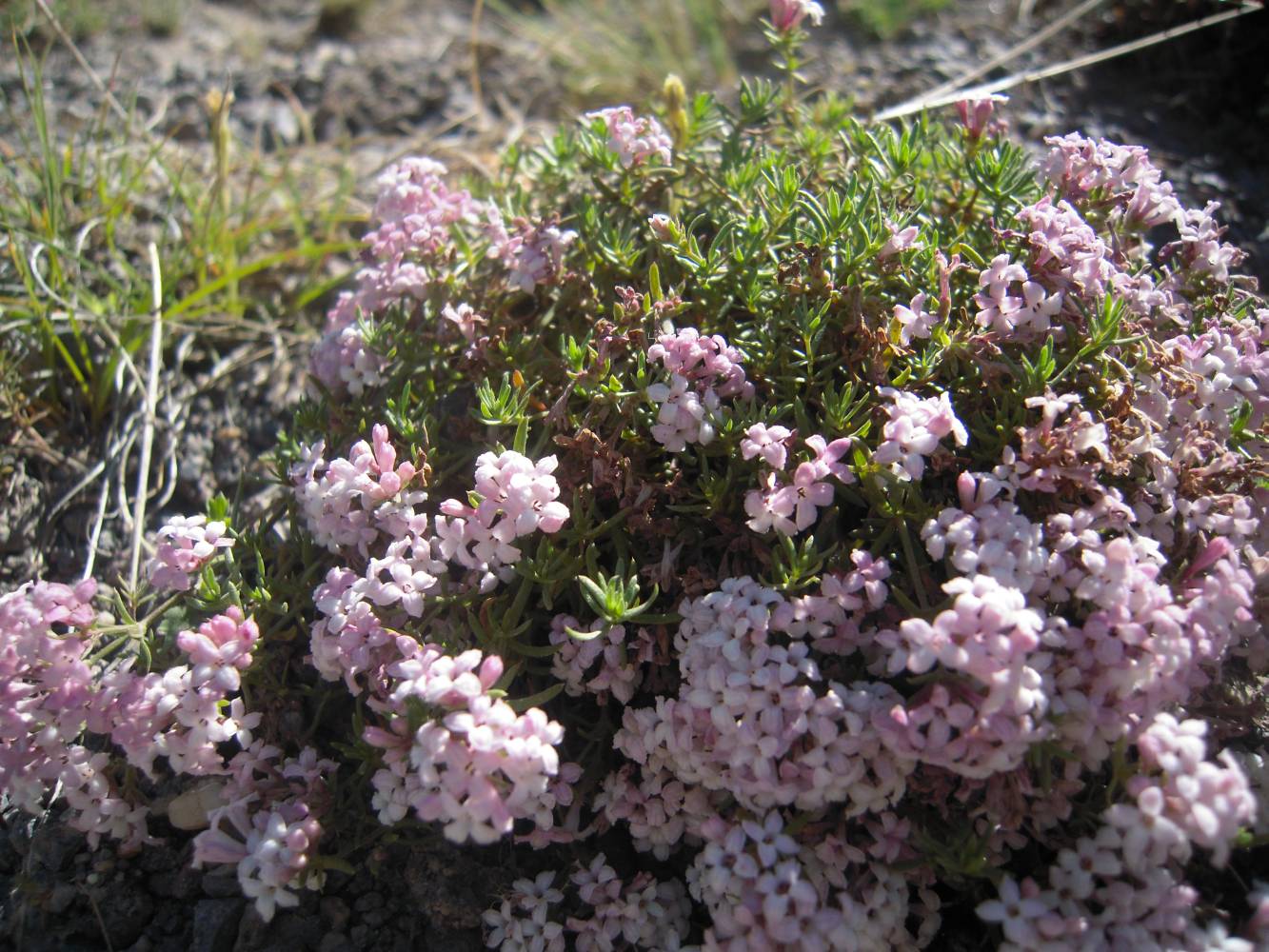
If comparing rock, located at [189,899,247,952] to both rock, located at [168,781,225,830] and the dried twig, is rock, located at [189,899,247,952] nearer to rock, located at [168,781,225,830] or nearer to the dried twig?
rock, located at [168,781,225,830]

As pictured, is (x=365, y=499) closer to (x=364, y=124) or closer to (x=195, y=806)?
(x=195, y=806)

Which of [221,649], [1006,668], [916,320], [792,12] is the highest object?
[792,12]

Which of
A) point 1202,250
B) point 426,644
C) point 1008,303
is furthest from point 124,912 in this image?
point 1202,250

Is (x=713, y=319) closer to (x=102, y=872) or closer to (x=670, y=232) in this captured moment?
(x=670, y=232)

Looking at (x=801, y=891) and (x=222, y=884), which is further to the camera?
(x=222, y=884)

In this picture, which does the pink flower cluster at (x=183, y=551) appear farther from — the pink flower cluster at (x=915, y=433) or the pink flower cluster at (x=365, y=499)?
the pink flower cluster at (x=915, y=433)

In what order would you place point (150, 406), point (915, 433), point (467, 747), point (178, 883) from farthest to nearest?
point (150, 406) → point (178, 883) → point (915, 433) → point (467, 747)

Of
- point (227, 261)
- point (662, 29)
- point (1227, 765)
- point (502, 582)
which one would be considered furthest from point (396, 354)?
point (662, 29)

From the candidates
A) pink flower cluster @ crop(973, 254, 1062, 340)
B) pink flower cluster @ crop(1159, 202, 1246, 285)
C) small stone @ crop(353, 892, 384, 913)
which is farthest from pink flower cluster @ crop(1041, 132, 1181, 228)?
small stone @ crop(353, 892, 384, 913)
